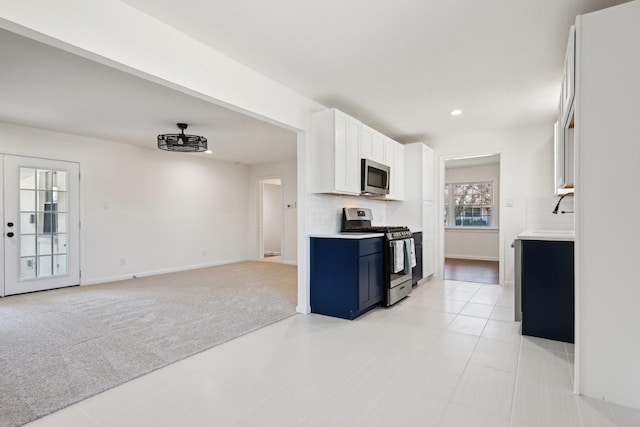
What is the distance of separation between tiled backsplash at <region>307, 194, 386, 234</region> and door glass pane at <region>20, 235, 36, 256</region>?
14.0 ft

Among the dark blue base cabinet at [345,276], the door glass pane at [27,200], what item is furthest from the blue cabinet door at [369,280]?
the door glass pane at [27,200]

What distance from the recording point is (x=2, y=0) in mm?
1528

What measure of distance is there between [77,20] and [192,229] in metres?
5.40

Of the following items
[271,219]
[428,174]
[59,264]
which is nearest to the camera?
[59,264]

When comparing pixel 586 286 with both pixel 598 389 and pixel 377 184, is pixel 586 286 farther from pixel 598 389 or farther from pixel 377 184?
pixel 377 184

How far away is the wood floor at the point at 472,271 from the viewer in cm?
556

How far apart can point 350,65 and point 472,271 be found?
16.3ft

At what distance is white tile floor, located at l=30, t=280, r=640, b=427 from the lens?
1.75 m

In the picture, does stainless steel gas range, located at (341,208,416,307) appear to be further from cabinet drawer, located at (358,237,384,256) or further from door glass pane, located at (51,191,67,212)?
door glass pane, located at (51,191,67,212)

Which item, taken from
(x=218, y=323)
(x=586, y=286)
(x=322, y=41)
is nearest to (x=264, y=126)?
(x=322, y=41)

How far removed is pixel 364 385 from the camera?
2.07m

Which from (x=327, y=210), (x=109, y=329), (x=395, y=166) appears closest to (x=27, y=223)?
(x=109, y=329)

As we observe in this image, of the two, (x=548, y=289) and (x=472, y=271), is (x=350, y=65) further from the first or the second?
(x=472, y=271)

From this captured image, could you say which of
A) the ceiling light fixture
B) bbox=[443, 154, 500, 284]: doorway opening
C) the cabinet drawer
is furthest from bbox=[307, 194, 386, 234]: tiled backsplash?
bbox=[443, 154, 500, 284]: doorway opening
